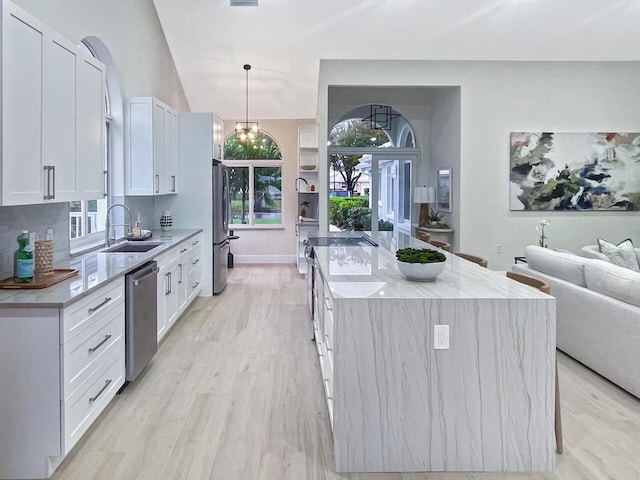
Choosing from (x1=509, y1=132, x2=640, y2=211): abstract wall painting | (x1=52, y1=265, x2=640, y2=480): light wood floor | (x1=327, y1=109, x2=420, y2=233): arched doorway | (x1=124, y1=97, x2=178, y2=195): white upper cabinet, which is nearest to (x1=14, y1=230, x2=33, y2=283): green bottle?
(x1=52, y1=265, x2=640, y2=480): light wood floor

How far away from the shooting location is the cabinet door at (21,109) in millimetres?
2439

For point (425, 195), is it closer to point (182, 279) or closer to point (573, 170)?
point (573, 170)

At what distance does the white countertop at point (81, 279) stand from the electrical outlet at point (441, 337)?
1.70 m

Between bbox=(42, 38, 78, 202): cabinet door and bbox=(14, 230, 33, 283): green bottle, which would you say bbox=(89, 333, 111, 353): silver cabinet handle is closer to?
bbox=(14, 230, 33, 283): green bottle

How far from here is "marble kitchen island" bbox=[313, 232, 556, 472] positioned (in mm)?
2416

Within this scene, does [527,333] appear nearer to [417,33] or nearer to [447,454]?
[447,454]

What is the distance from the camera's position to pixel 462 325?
242 centimetres

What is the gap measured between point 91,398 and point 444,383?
182 cm

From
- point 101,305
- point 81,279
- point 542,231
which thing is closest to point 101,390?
point 101,305

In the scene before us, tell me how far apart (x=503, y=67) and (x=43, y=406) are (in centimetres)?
709

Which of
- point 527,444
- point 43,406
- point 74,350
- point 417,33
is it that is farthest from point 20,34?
point 417,33

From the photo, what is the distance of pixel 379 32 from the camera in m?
6.72

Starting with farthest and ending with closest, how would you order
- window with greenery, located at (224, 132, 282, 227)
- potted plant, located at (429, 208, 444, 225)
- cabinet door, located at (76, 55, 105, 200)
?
1. window with greenery, located at (224, 132, 282, 227)
2. potted plant, located at (429, 208, 444, 225)
3. cabinet door, located at (76, 55, 105, 200)

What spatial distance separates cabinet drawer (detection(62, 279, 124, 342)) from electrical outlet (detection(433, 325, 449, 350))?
1.71 m
